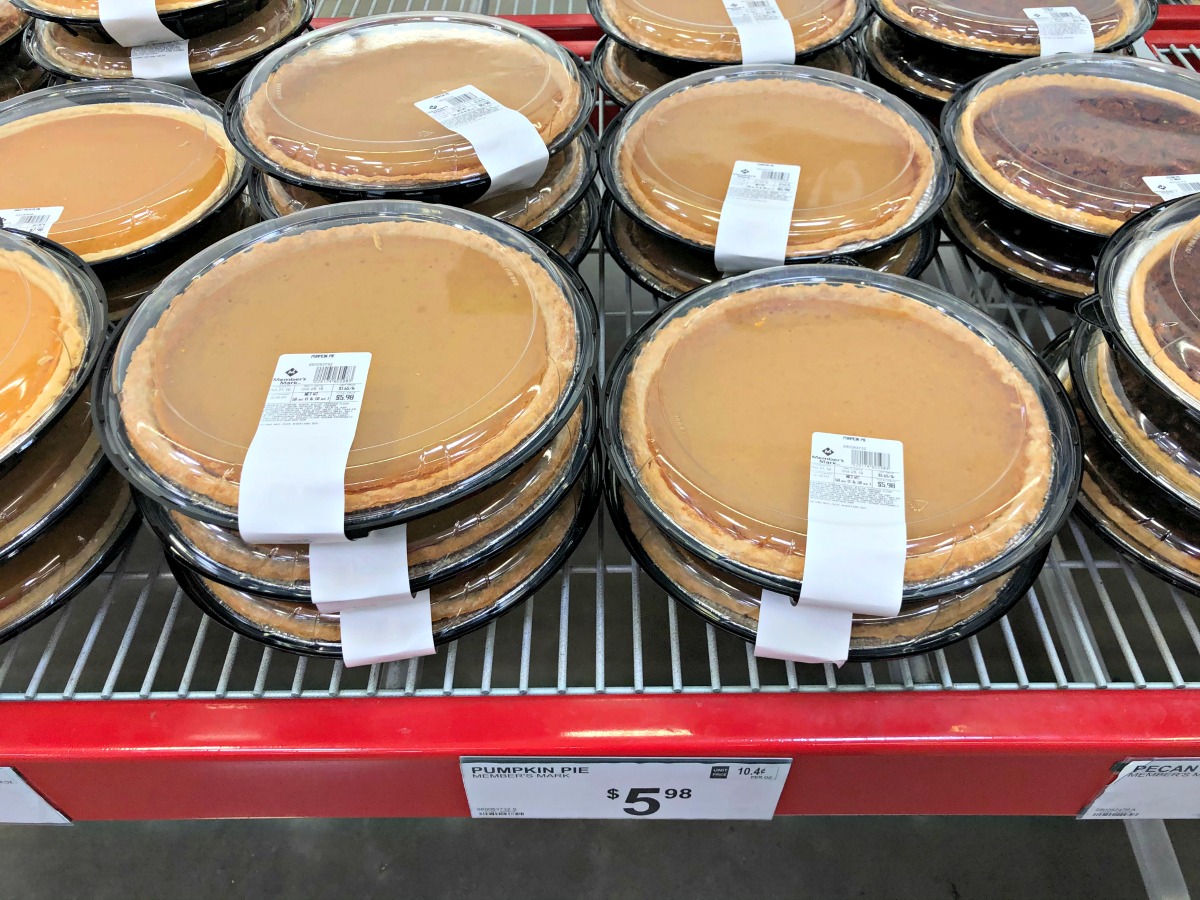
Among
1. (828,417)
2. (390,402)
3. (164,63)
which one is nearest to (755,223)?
(828,417)

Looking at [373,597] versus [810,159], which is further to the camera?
[810,159]

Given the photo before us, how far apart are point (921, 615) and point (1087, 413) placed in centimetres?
32

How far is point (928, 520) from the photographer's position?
2.72 feet

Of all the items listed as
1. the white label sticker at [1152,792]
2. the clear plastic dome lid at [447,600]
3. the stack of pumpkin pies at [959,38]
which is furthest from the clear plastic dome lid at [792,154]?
the white label sticker at [1152,792]

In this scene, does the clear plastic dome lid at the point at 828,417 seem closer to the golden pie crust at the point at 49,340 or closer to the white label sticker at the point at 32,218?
the golden pie crust at the point at 49,340

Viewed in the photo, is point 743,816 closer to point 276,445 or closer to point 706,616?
point 706,616

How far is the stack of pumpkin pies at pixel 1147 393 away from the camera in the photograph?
884 millimetres

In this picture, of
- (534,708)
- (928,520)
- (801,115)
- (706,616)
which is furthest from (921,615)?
(801,115)

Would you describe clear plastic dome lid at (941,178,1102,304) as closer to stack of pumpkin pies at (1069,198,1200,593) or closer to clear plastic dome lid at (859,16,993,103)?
stack of pumpkin pies at (1069,198,1200,593)

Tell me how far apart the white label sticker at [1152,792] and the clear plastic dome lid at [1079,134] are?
0.70m

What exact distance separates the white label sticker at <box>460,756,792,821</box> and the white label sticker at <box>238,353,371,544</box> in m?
0.31

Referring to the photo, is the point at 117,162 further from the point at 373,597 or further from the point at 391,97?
the point at 373,597

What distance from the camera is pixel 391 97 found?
4.11 ft

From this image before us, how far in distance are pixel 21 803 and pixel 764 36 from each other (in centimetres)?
154
